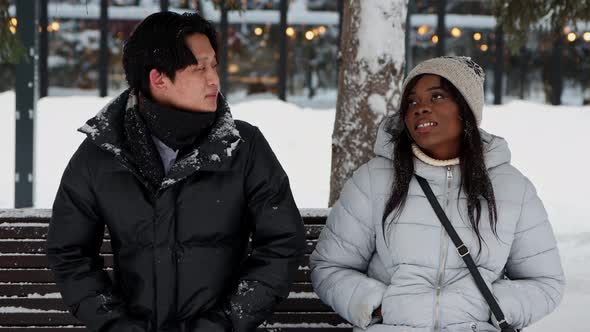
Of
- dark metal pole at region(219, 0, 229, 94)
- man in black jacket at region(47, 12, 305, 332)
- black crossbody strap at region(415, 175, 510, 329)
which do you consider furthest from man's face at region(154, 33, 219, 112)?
dark metal pole at region(219, 0, 229, 94)

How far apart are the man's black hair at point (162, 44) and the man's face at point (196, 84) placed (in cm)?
2

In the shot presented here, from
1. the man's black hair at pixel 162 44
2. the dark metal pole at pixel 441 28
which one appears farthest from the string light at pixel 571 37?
the man's black hair at pixel 162 44

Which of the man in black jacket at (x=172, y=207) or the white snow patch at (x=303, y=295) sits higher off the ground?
the man in black jacket at (x=172, y=207)

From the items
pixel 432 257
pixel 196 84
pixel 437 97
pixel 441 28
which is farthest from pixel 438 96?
pixel 441 28

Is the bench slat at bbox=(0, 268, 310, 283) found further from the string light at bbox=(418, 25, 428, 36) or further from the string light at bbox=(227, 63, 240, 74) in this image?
the string light at bbox=(418, 25, 428, 36)

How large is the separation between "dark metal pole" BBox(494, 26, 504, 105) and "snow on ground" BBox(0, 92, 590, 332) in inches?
13.5

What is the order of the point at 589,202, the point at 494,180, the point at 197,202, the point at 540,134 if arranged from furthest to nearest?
the point at 540,134
the point at 589,202
the point at 494,180
the point at 197,202

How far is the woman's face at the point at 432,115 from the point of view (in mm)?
3344

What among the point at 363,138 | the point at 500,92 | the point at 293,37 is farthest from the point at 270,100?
the point at 363,138

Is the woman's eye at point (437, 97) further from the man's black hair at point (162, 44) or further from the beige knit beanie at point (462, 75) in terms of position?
the man's black hair at point (162, 44)

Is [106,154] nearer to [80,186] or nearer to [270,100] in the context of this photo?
[80,186]

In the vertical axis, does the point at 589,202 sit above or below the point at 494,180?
below

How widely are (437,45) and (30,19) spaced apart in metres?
9.94

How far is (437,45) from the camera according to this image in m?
16.9
